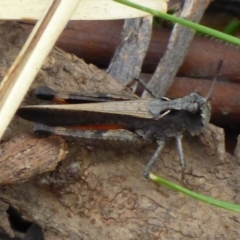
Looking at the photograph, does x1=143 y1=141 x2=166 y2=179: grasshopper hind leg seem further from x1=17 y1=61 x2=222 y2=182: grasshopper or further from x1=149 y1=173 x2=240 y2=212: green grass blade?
x1=149 y1=173 x2=240 y2=212: green grass blade

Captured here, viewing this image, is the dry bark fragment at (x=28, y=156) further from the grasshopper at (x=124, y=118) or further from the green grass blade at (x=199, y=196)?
the green grass blade at (x=199, y=196)

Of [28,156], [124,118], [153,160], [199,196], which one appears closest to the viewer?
[199,196]

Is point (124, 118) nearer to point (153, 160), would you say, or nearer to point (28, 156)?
point (153, 160)

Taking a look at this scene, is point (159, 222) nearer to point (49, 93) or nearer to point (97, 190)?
point (97, 190)

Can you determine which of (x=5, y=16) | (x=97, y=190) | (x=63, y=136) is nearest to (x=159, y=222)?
(x=97, y=190)

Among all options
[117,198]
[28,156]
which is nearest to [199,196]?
[117,198]

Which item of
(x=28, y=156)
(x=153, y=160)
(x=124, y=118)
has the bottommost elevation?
(x=28, y=156)

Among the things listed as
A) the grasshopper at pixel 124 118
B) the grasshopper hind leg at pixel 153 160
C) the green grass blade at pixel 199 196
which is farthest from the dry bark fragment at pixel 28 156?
the green grass blade at pixel 199 196

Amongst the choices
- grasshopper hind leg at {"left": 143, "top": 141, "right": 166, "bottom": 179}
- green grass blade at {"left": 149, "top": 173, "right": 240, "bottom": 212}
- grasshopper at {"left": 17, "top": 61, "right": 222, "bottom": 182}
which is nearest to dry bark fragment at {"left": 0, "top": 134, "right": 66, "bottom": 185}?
grasshopper at {"left": 17, "top": 61, "right": 222, "bottom": 182}
